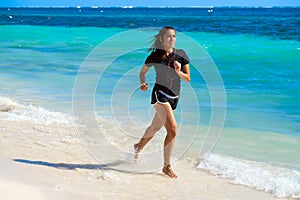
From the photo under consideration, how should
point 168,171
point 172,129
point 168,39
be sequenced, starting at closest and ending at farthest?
point 168,39 < point 172,129 < point 168,171

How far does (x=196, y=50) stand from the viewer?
21.9 metres

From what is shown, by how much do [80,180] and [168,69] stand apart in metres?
1.40

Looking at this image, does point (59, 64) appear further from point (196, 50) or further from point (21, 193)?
point (21, 193)

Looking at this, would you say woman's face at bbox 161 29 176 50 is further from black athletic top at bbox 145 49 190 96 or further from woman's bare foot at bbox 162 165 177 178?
woman's bare foot at bbox 162 165 177 178

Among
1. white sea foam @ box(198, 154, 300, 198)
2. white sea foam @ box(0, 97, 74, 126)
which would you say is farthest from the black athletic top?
white sea foam @ box(0, 97, 74, 126)

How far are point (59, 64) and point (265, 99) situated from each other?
349 inches

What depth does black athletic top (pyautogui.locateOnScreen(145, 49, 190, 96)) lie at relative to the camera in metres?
4.99

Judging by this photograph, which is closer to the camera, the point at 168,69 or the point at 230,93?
the point at 168,69

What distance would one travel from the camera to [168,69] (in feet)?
16.5

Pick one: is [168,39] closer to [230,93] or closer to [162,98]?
[162,98]

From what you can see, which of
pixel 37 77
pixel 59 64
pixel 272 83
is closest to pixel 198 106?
pixel 272 83

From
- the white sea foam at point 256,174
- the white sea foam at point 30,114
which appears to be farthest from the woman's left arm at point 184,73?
the white sea foam at point 30,114

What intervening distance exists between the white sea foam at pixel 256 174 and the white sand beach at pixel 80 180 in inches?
5.1

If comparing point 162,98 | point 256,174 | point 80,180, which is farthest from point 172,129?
point 256,174
